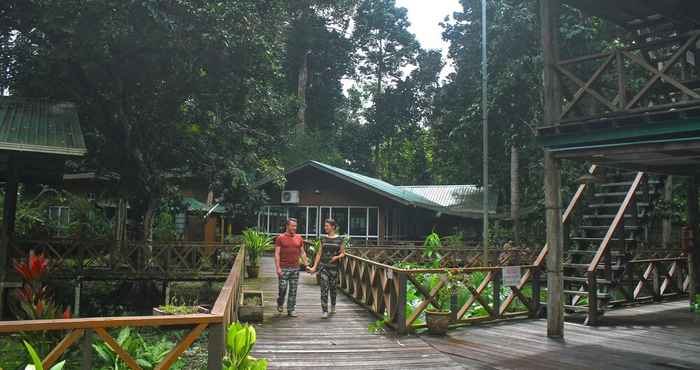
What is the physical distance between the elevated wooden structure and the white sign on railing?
0.75m

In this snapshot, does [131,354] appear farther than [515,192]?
No

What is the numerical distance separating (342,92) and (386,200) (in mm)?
24766

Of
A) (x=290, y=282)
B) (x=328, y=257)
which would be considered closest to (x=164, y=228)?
(x=290, y=282)

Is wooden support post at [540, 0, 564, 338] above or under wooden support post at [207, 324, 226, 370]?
above

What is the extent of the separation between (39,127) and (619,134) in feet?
32.8

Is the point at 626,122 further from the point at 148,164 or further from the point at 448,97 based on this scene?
the point at 448,97

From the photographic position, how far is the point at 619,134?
23.2ft

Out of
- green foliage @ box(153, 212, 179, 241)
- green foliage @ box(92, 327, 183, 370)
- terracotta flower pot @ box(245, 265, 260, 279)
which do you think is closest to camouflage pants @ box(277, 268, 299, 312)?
green foliage @ box(92, 327, 183, 370)

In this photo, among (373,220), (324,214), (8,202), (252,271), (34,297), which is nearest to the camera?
(34,297)

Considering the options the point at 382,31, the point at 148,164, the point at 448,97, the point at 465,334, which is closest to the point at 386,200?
the point at 448,97

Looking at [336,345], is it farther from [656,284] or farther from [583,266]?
[656,284]

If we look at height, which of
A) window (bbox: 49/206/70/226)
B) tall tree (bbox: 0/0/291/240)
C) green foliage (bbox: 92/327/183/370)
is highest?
tall tree (bbox: 0/0/291/240)

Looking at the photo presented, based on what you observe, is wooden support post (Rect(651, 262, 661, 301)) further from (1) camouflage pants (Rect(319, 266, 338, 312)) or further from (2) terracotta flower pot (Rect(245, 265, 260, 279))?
(2) terracotta flower pot (Rect(245, 265, 260, 279))

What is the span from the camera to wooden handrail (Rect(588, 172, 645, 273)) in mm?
9516
